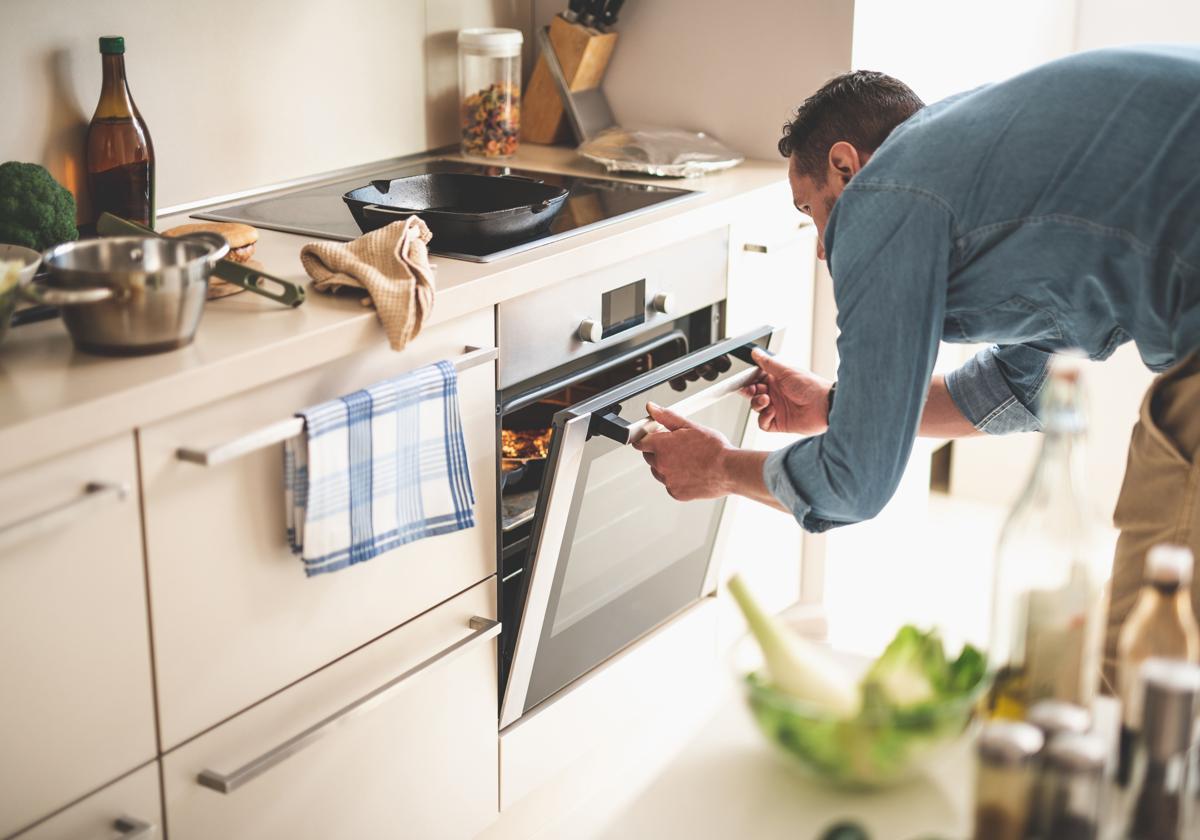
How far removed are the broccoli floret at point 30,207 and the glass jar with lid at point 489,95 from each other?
0.94 m

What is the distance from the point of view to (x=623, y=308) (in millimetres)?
1864

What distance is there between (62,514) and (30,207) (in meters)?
0.53

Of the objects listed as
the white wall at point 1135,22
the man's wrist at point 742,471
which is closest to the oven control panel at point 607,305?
the man's wrist at point 742,471

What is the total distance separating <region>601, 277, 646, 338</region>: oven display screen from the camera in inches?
72.0

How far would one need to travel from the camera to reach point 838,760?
0.79 meters

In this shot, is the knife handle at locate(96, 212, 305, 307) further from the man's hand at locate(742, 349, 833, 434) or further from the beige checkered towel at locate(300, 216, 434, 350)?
the man's hand at locate(742, 349, 833, 434)

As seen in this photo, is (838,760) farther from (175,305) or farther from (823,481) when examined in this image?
(175,305)

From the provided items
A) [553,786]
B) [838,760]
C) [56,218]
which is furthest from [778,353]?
[838,760]

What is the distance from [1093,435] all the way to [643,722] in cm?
167

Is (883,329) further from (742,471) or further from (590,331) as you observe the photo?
(590,331)

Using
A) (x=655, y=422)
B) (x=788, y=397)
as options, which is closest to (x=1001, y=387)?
(x=788, y=397)

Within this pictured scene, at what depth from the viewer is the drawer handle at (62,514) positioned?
1.08 metres

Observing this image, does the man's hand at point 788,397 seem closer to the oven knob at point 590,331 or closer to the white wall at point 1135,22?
the oven knob at point 590,331

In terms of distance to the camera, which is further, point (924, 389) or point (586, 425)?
point (586, 425)
